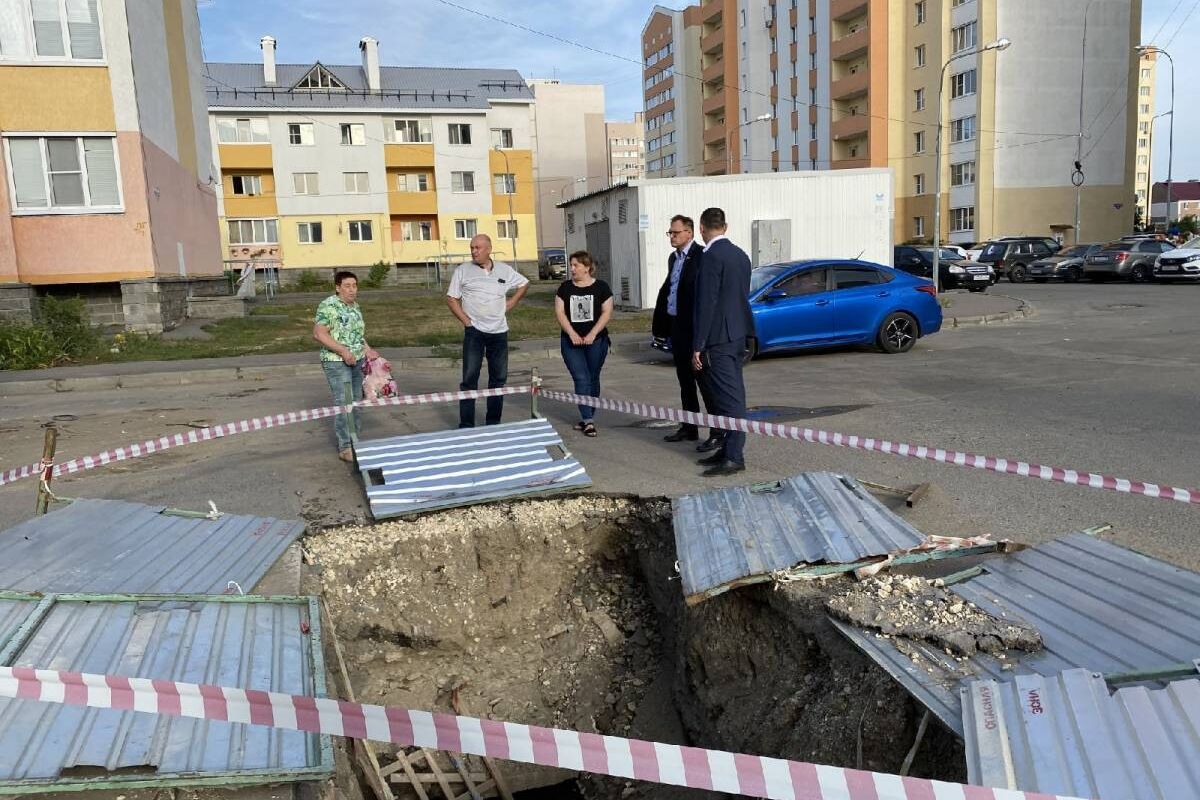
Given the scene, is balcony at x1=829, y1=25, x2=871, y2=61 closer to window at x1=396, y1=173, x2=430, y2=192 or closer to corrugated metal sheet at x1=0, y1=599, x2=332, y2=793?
window at x1=396, y1=173, x2=430, y2=192

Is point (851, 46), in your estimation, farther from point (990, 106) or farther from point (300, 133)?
point (300, 133)

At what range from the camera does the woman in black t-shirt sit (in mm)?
7539

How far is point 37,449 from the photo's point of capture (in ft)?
28.4

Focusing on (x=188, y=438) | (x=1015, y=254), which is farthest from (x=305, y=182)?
(x=188, y=438)

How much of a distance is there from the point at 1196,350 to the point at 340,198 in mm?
44090

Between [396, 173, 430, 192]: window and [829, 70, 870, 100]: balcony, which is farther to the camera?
[829, 70, 870, 100]: balcony

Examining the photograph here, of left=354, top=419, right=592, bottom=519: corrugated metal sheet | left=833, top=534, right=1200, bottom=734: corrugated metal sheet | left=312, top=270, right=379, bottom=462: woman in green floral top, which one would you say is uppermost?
left=312, top=270, right=379, bottom=462: woman in green floral top

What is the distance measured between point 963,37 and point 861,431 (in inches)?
1976

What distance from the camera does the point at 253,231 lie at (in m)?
48.8

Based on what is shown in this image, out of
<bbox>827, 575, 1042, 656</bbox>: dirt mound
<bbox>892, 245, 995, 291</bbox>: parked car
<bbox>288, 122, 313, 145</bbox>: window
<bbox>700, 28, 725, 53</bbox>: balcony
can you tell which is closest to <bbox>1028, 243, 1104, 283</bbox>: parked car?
<bbox>892, 245, 995, 291</bbox>: parked car

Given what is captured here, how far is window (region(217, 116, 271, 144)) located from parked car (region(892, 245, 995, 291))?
3428 cm

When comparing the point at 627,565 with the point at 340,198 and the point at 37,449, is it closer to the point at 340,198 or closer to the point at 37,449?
the point at 37,449

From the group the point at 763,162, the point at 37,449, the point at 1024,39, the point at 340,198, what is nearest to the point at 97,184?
the point at 37,449

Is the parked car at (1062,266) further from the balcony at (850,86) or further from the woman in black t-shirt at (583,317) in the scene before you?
the woman in black t-shirt at (583,317)
